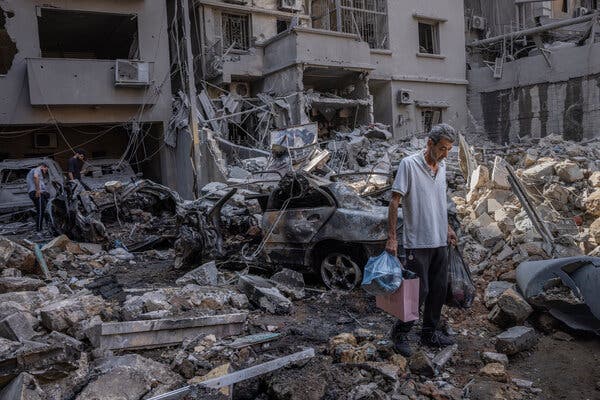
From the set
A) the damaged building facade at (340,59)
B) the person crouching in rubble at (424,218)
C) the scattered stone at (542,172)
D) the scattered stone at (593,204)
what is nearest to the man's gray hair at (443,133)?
the person crouching in rubble at (424,218)

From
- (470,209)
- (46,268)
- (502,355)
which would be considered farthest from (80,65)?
(502,355)

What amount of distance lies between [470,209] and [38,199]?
857 centimetres

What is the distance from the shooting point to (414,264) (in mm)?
4156

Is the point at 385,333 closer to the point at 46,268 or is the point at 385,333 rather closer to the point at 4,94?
the point at 46,268

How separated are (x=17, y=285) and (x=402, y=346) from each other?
14.2 feet

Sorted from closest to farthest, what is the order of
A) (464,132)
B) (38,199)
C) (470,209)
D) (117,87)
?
(470,209), (38,199), (117,87), (464,132)

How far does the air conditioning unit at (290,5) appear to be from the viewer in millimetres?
19156

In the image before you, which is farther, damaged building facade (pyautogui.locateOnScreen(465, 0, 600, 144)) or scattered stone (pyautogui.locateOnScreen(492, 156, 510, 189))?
damaged building facade (pyautogui.locateOnScreen(465, 0, 600, 144))

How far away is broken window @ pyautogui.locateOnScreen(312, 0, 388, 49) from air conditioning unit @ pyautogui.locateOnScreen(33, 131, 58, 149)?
443 inches

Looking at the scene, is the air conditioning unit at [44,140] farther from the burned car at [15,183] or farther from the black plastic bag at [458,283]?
the black plastic bag at [458,283]

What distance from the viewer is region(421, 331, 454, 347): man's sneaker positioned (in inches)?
173

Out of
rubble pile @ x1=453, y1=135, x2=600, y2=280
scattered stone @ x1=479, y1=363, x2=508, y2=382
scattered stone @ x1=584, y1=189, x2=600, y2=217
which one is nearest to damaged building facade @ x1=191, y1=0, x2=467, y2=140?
rubble pile @ x1=453, y1=135, x2=600, y2=280

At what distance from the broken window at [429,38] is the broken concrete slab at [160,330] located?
20209mm

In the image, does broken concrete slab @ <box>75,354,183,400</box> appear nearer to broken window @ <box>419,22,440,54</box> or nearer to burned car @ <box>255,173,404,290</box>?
burned car @ <box>255,173,404,290</box>
